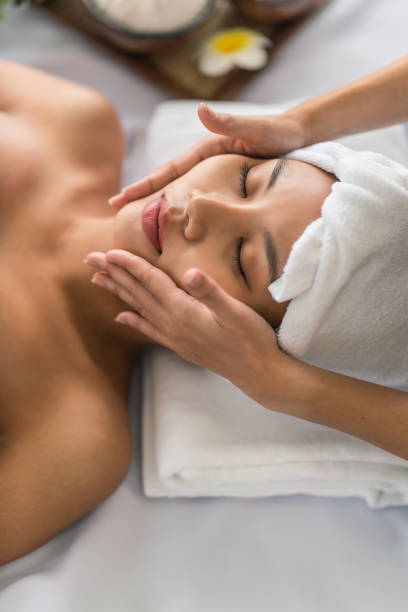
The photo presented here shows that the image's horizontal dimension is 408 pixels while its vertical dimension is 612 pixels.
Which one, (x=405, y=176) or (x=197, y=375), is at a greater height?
(x=405, y=176)

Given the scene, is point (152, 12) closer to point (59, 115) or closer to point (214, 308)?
point (59, 115)

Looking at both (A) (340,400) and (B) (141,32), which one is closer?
(A) (340,400)

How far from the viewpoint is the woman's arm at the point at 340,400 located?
0.98 m

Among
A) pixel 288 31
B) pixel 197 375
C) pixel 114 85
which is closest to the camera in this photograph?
pixel 197 375

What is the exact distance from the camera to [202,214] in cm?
97

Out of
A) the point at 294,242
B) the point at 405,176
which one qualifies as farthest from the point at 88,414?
the point at 405,176

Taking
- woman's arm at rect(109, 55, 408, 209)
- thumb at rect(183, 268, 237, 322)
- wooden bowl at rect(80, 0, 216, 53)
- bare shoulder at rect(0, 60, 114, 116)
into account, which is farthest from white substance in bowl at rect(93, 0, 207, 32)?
thumb at rect(183, 268, 237, 322)

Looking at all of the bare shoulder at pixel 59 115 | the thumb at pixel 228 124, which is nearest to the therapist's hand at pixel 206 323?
the thumb at pixel 228 124

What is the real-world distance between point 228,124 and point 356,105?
0.36 metres

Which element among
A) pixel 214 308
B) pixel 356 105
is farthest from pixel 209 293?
pixel 356 105

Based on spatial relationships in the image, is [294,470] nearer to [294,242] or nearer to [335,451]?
[335,451]

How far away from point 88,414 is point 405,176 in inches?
31.7

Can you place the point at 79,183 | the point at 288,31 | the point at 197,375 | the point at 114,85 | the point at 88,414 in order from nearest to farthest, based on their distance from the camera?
the point at 88,414
the point at 197,375
the point at 79,183
the point at 114,85
the point at 288,31

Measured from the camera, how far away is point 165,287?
3.21 feet
